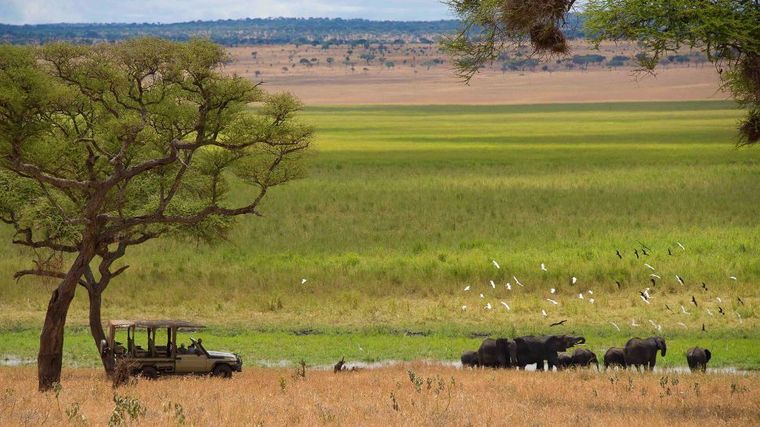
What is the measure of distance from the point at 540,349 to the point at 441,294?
12463mm

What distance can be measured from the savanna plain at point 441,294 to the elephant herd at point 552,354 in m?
1.44

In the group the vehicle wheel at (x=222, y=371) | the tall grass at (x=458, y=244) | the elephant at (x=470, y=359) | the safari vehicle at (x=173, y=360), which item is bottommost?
the tall grass at (x=458, y=244)

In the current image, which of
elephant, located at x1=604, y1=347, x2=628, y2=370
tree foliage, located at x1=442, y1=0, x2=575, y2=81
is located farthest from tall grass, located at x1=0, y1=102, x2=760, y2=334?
tree foliage, located at x1=442, y1=0, x2=575, y2=81

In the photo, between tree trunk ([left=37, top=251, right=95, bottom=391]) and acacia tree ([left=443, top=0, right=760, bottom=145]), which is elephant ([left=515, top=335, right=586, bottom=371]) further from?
tree trunk ([left=37, top=251, right=95, bottom=391])

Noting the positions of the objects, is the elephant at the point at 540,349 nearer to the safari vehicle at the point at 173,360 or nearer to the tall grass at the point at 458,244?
the safari vehicle at the point at 173,360

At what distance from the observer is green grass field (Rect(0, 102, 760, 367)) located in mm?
32844

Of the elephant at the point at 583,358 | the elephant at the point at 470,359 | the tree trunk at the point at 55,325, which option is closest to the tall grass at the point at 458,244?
the elephant at the point at 470,359

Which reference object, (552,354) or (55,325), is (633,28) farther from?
(55,325)

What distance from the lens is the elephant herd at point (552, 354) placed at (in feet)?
81.5

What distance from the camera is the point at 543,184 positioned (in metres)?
74.8

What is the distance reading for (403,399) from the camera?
62.3ft

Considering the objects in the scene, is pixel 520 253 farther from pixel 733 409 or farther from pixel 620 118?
pixel 620 118

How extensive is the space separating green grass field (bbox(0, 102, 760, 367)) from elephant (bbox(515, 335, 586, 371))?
3097 millimetres

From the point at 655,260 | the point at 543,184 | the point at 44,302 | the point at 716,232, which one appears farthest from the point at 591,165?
the point at 44,302
